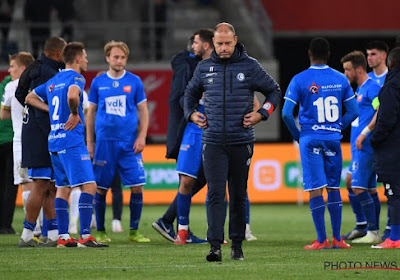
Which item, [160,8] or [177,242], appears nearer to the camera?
[177,242]

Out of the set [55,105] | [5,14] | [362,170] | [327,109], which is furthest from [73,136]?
[5,14]

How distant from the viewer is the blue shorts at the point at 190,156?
12070 mm

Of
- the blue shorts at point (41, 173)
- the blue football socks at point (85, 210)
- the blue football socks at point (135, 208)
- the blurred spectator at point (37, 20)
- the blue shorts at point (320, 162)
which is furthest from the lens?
the blurred spectator at point (37, 20)

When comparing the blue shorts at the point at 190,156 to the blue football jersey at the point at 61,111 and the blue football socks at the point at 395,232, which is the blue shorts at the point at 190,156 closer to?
the blue football jersey at the point at 61,111

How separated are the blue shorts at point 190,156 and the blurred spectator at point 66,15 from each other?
12.1m

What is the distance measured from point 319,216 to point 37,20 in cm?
1467

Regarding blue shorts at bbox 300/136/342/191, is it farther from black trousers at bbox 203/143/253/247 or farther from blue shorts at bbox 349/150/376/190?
blue shorts at bbox 349/150/376/190

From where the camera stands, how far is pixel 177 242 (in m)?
12.1

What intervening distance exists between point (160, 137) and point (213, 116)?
14.7 metres

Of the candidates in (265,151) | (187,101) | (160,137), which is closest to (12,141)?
(187,101)

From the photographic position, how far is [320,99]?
36.7 feet

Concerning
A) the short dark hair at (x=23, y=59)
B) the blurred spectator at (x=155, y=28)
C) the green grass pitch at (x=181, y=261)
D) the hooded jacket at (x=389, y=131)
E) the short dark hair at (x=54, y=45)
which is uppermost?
the blurred spectator at (x=155, y=28)

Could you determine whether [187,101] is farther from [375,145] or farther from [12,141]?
[12,141]

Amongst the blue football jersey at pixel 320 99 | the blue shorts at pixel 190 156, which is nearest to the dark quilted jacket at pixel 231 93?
the blue football jersey at pixel 320 99
